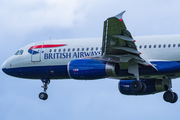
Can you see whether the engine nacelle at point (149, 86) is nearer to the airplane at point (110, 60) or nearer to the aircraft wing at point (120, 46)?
the airplane at point (110, 60)

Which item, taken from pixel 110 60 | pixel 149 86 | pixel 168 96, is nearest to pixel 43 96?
pixel 110 60

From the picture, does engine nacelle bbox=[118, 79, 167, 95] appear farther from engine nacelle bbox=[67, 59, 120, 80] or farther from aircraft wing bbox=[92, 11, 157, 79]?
engine nacelle bbox=[67, 59, 120, 80]

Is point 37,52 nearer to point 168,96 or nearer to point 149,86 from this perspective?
point 149,86

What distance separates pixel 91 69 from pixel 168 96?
680cm

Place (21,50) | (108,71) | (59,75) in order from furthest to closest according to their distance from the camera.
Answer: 1. (21,50)
2. (59,75)
3. (108,71)

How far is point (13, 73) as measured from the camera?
29.5 m

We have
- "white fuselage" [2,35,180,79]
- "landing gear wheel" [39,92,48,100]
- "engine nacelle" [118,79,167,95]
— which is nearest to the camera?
"white fuselage" [2,35,180,79]

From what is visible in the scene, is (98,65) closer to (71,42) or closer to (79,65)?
(79,65)

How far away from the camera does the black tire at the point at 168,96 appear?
92.0 ft

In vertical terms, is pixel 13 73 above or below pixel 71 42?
below

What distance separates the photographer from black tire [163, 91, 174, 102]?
28.0m

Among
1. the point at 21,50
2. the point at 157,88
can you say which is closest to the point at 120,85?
the point at 157,88

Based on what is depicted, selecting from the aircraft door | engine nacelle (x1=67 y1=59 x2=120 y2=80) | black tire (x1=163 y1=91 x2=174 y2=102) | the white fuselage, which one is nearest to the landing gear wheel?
the white fuselage

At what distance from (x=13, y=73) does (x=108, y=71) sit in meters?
8.46
